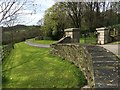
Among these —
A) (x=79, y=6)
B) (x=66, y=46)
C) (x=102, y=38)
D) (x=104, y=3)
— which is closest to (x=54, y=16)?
(x=79, y=6)

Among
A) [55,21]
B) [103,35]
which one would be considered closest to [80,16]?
[55,21]

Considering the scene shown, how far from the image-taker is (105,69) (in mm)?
6273

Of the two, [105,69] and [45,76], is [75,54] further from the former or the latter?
[105,69]

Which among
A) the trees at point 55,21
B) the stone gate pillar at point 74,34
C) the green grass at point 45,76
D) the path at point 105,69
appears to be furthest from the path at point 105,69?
the trees at point 55,21

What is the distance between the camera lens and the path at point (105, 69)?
546 cm

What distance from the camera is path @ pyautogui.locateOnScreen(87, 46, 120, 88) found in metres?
5.46

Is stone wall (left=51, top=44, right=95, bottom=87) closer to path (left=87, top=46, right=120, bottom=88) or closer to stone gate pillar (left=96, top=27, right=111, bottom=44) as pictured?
path (left=87, top=46, right=120, bottom=88)

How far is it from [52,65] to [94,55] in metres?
4.33

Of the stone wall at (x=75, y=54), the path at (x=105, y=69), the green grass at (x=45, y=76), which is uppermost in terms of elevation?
the path at (x=105, y=69)

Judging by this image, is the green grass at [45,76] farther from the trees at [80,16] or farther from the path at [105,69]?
the trees at [80,16]

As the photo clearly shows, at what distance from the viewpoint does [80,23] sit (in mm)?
39719

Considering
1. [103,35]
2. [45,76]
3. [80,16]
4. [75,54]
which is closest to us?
[45,76]

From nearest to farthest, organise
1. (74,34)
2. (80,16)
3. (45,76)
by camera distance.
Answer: (45,76)
(74,34)
(80,16)

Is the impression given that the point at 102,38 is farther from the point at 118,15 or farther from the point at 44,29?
the point at 118,15
